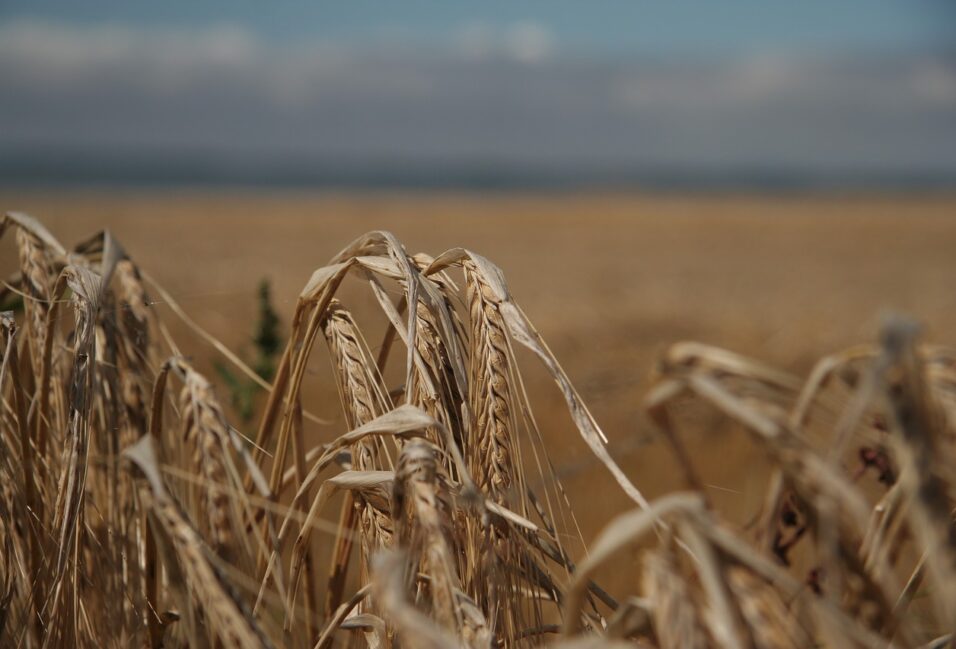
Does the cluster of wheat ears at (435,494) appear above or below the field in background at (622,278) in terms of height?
above

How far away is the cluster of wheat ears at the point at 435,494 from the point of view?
1.95 feet

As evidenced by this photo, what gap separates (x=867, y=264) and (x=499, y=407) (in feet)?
58.8

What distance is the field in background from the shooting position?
4.44 meters

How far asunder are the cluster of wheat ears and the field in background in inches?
4.1

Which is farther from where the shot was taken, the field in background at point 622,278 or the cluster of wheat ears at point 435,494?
the field in background at point 622,278

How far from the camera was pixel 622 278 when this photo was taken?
14.3 m

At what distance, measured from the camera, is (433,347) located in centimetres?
115

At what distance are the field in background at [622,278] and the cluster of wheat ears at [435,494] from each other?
10 cm

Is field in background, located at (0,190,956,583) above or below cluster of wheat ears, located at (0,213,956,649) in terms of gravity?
below

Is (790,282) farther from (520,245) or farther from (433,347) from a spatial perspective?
(433,347)

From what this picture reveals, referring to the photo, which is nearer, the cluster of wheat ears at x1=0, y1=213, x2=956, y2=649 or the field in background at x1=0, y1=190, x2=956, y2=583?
the cluster of wheat ears at x1=0, y1=213, x2=956, y2=649

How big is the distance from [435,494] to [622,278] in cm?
1367

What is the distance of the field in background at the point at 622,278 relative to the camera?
14.6 ft

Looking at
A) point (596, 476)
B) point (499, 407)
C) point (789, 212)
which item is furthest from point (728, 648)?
point (789, 212)
